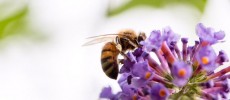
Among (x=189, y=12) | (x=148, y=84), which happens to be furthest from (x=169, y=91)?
(x=189, y=12)

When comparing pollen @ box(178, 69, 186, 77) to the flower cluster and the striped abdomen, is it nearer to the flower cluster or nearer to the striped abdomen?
the flower cluster

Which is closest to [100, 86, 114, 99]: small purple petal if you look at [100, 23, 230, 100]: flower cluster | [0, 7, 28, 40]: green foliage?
[100, 23, 230, 100]: flower cluster

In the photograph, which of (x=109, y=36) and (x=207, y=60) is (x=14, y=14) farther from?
(x=207, y=60)

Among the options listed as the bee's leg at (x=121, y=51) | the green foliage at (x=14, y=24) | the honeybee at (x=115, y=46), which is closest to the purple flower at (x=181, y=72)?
the bee's leg at (x=121, y=51)

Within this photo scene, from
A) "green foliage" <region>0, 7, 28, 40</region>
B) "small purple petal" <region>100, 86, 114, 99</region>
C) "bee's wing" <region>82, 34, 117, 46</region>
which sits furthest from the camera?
"green foliage" <region>0, 7, 28, 40</region>

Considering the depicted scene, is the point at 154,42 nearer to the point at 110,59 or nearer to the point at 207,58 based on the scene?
the point at 207,58

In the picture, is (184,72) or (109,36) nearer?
(184,72)
